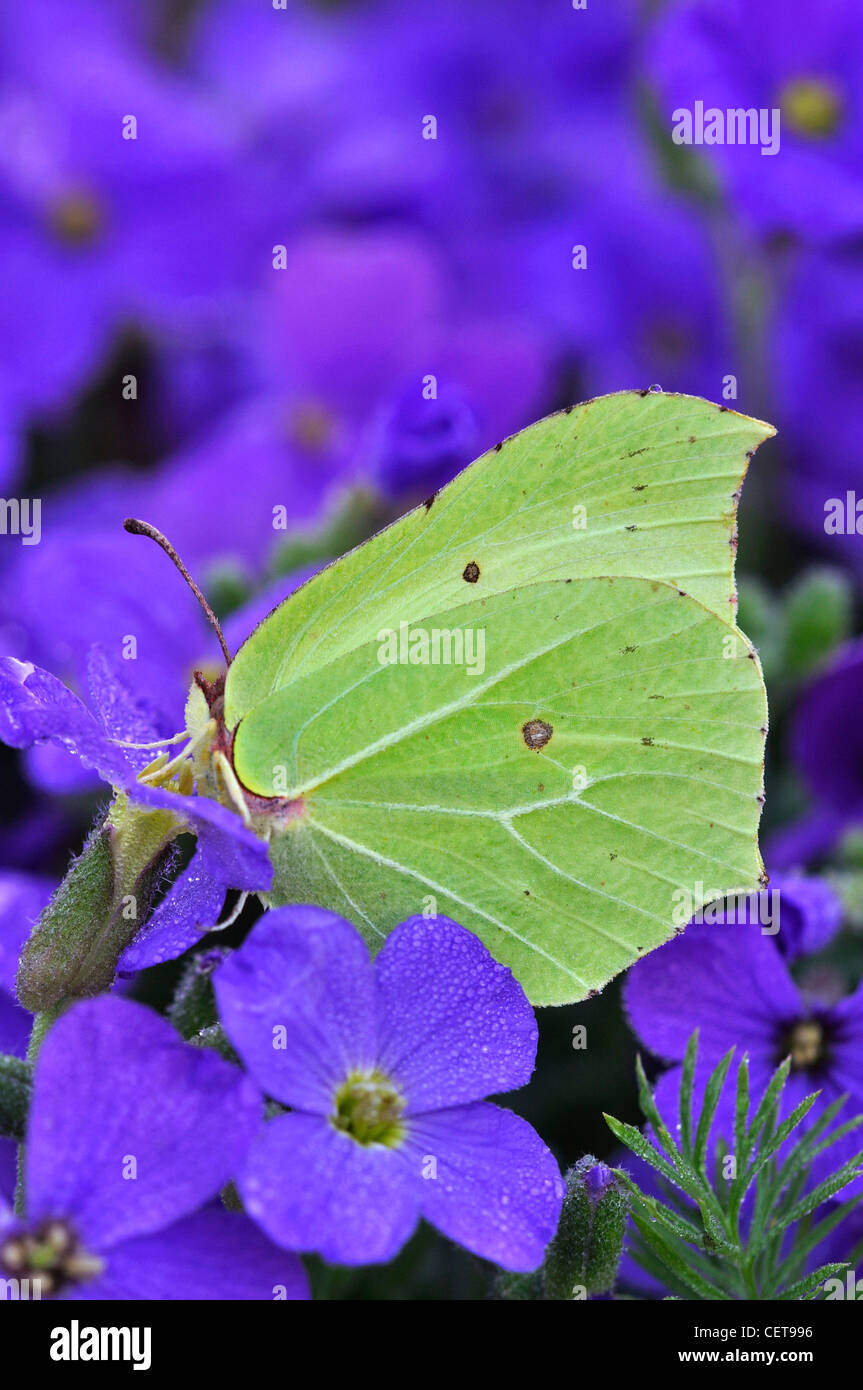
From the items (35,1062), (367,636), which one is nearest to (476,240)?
(367,636)

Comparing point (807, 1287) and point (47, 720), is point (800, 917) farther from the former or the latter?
point (47, 720)

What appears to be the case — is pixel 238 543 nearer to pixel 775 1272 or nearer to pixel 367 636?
pixel 367 636

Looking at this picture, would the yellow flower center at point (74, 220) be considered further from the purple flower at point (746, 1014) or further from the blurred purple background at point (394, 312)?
the purple flower at point (746, 1014)

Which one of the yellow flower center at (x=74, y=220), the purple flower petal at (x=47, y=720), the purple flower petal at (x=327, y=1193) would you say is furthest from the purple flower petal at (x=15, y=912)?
the yellow flower center at (x=74, y=220)

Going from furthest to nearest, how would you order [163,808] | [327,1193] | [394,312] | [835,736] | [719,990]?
1. [394,312]
2. [835,736]
3. [719,990]
4. [163,808]
5. [327,1193]

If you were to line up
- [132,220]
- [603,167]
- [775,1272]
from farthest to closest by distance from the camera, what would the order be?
[603,167]
[132,220]
[775,1272]

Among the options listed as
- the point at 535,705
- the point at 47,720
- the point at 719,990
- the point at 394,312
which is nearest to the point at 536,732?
the point at 535,705
